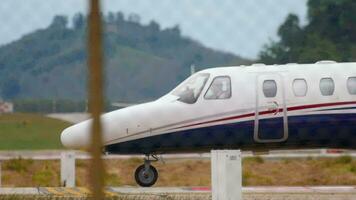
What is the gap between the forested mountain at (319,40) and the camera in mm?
26312

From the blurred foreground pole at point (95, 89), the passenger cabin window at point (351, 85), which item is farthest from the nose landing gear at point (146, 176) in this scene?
the blurred foreground pole at point (95, 89)

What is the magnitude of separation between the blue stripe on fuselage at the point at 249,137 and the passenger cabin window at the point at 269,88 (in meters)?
0.39

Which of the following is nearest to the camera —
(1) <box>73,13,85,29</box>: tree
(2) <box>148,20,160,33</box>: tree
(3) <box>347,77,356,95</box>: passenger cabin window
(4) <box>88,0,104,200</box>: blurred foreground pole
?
(4) <box>88,0,104,200</box>: blurred foreground pole

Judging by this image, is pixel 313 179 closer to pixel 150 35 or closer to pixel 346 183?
pixel 346 183

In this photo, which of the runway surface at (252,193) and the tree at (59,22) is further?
the runway surface at (252,193)

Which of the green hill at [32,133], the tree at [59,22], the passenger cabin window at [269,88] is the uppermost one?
the green hill at [32,133]

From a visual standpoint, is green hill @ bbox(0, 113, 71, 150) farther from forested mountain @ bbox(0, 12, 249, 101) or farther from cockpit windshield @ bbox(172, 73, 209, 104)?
forested mountain @ bbox(0, 12, 249, 101)

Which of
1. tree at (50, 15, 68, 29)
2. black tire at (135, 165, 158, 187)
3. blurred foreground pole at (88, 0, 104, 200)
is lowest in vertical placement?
blurred foreground pole at (88, 0, 104, 200)

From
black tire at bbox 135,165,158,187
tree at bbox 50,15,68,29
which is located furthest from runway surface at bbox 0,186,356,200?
tree at bbox 50,15,68,29

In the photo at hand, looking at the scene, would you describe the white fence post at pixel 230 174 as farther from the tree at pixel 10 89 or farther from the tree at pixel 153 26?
the tree at pixel 10 89

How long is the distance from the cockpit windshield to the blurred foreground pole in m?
11.9

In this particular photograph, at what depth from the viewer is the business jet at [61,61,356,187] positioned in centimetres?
1753

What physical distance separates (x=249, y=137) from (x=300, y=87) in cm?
112

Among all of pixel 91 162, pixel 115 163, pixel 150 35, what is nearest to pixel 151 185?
pixel 150 35
